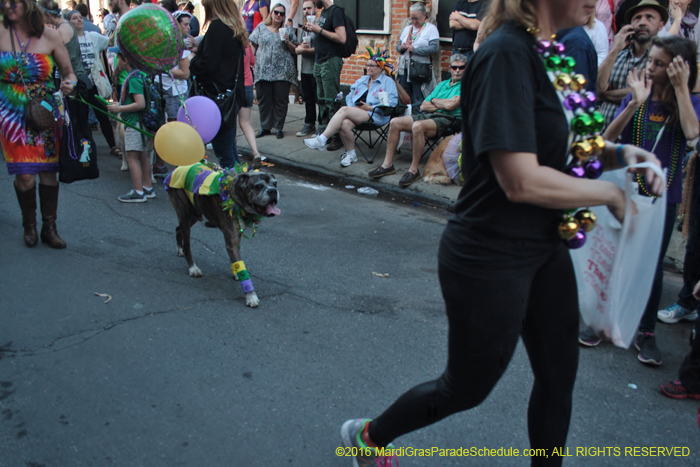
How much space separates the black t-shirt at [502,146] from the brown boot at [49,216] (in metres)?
4.30

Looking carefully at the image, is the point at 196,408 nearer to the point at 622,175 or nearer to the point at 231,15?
the point at 622,175

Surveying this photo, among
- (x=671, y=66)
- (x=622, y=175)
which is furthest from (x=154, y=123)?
(x=622, y=175)

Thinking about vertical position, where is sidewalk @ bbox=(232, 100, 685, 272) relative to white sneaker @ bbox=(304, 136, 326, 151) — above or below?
below

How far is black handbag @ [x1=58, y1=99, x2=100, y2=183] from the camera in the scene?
502cm

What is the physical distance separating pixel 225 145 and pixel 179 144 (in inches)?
90.8

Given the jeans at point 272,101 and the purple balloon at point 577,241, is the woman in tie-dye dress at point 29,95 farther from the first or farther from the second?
the jeans at point 272,101

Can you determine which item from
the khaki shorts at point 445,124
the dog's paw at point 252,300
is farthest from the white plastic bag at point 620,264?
the khaki shorts at point 445,124

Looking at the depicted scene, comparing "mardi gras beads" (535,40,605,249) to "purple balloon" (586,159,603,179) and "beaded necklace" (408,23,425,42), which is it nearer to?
"purple balloon" (586,159,603,179)

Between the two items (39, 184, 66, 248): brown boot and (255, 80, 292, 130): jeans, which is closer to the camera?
(39, 184, 66, 248): brown boot

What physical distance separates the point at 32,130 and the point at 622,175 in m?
4.65

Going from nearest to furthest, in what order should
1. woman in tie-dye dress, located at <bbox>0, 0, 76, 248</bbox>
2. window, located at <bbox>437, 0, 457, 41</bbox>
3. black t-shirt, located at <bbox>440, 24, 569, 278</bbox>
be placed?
black t-shirt, located at <bbox>440, 24, 569, 278</bbox>, woman in tie-dye dress, located at <bbox>0, 0, 76, 248</bbox>, window, located at <bbox>437, 0, 457, 41</bbox>

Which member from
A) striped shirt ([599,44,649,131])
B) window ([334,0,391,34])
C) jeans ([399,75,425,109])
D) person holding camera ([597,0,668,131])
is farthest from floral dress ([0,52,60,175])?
window ([334,0,391,34])

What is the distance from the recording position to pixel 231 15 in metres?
6.46

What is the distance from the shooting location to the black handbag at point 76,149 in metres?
5.02
